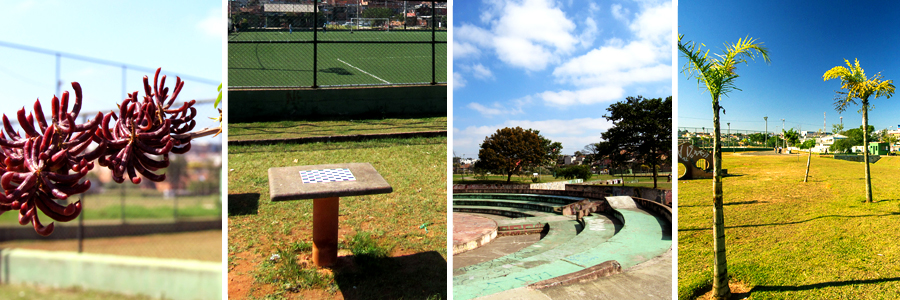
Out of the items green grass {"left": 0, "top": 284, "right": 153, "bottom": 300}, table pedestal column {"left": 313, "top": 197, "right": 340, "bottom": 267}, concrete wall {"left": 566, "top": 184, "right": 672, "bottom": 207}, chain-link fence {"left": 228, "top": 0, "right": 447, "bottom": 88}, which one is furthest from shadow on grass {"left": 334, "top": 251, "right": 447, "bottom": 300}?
concrete wall {"left": 566, "top": 184, "right": 672, "bottom": 207}

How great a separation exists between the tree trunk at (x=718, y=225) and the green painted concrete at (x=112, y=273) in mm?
3586

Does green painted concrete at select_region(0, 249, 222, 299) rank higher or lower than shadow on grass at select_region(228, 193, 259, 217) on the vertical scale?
lower

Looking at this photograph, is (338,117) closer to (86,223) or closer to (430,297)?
(430,297)

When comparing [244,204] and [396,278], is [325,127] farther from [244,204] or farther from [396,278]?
[396,278]

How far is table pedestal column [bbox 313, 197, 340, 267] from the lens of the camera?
2.68 metres

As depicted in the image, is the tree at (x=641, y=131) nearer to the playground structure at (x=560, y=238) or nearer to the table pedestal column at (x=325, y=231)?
the playground structure at (x=560, y=238)

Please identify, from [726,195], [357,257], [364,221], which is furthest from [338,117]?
[726,195]

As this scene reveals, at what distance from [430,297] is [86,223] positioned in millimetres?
3797

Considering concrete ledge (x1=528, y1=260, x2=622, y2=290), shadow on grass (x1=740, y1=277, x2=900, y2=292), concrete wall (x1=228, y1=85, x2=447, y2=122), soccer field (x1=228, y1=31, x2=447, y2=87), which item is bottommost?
shadow on grass (x1=740, y1=277, x2=900, y2=292)

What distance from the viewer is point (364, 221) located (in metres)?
3.22

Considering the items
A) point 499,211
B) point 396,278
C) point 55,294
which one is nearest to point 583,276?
point 396,278

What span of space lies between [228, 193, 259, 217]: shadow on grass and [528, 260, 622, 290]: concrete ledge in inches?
88.9

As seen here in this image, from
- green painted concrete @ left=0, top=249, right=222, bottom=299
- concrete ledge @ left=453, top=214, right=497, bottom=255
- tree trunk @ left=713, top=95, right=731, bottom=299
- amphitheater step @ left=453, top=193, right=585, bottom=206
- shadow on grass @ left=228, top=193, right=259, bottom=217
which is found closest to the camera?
tree trunk @ left=713, top=95, right=731, bottom=299

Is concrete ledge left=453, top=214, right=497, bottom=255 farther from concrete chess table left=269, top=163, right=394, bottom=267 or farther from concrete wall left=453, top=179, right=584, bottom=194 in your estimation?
concrete chess table left=269, top=163, right=394, bottom=267
